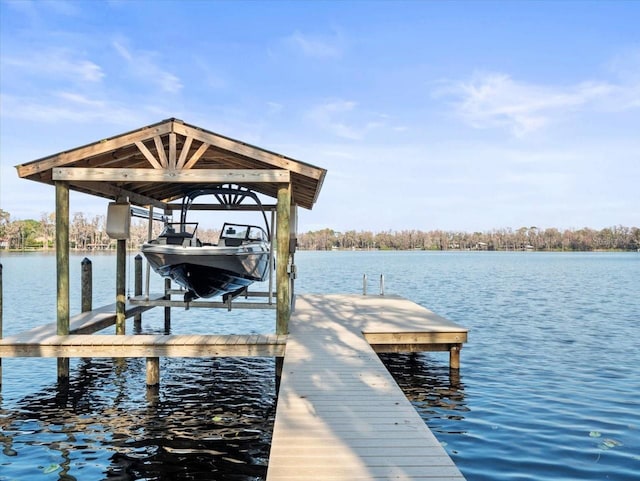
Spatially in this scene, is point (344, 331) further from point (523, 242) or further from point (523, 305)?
point (523, 242)

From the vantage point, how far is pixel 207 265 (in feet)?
34.2

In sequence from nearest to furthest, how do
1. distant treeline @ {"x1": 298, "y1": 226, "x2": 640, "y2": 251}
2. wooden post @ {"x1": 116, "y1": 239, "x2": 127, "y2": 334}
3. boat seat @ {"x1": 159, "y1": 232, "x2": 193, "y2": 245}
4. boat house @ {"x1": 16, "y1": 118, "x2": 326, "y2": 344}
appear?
boat house @ {"x1": 16, "y1": 118, "x2": 326, "y2": 344} < boat seat @ {"x1": 159, "y1": 232, "x2": 193, "y2": 245} < wooden post @ {"x1": 116, "y1": 239, "x2": 127, "y2": 334} < distant treeline @ {"x1": 298, "y1": 226, "x2": 640, "y2": 251}

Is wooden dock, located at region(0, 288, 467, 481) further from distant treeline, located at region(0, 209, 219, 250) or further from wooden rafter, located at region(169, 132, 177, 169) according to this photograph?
distant treeline, located at region(0, 209, 219, 250)

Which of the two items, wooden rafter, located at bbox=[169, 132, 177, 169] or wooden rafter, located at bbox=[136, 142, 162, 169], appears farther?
wooden rafter, located at bbox=[169, 132, 177, 169]

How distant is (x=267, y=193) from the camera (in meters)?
13.0

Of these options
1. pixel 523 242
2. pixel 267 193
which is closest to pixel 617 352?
pixel 267 193

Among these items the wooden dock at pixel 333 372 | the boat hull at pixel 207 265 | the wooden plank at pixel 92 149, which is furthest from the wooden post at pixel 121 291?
the wooden plank at pixel 92 149

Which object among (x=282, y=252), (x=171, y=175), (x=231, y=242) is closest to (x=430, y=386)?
(x=282, y=252)

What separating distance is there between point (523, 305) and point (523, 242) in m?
158

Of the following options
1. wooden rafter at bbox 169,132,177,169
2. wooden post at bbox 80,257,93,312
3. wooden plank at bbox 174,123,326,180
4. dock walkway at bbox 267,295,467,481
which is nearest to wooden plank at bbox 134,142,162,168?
wooden rafter at bbox 169,132,177,169

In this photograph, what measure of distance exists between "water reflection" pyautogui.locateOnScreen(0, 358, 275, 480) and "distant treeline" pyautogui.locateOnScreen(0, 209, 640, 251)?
97983 millimetres

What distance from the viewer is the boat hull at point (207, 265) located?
1027 centimetres

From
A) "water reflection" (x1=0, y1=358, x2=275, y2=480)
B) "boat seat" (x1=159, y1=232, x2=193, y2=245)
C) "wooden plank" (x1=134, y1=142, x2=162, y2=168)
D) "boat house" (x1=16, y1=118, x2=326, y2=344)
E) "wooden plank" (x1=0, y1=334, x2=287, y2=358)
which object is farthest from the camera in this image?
"boat seat" (x1=159, y1=232, x2=193, y2=245)

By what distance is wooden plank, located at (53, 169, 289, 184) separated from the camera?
923 centimetres
